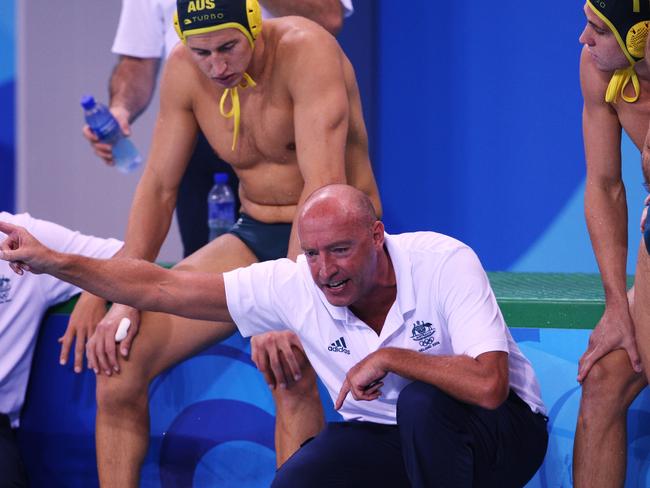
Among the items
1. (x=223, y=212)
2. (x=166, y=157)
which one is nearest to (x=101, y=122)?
(x=166, y=157)

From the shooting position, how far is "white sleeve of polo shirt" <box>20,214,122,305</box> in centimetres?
322

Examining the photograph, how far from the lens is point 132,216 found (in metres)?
3.10

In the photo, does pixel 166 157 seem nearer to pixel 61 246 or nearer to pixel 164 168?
pixel 164 168

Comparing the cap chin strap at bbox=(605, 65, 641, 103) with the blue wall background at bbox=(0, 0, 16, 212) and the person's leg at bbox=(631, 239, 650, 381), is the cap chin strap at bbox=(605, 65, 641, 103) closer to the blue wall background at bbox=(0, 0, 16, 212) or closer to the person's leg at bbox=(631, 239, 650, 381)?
the person's leg at bbox=(631, 239, 650, 381)

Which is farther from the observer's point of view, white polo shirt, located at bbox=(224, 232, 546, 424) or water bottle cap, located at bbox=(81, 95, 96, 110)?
water bottle cap, located at bbox=(81, 95, 96, 110)

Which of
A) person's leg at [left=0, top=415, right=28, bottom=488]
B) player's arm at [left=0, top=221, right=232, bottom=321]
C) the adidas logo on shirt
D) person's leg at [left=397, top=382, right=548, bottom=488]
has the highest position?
player's arm at [left=0, top=221, right=232, bottom=321]

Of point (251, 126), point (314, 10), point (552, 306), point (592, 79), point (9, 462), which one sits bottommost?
point (9, 462)

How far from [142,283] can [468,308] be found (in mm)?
751

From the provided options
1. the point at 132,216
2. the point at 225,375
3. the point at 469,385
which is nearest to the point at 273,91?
the point at 132,216

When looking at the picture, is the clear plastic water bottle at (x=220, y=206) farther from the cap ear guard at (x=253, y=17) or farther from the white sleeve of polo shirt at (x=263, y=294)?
the white sleeve of polo shirt at (x=263, y=294)

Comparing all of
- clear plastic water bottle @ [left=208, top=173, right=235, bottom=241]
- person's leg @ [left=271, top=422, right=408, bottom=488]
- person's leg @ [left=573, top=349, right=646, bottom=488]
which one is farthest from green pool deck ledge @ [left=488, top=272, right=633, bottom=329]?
clear plastic water bottle @ [left=208, top=173, right=235, bottom=241]

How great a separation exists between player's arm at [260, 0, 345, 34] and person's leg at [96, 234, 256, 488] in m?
0.99

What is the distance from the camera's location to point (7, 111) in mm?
5020

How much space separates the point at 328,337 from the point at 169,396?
2.92 feet
